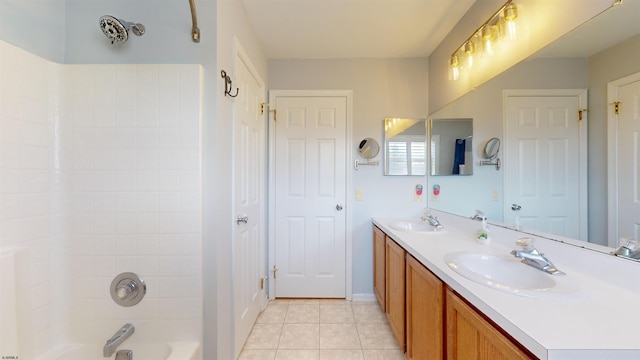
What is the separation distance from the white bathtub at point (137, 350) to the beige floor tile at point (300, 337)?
0.75m

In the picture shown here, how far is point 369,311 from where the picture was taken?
2.16 metres

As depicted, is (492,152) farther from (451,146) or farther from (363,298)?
(363,298)

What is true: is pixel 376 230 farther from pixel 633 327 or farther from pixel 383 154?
pixel 633 327

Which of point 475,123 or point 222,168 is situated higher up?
point 475,123

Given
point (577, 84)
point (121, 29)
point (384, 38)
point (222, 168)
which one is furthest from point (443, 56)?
point (121, 29)

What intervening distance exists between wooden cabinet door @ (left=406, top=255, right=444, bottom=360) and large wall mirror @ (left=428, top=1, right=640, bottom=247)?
591mm

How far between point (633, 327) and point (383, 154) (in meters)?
1.87

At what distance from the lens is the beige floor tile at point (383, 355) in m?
1.59

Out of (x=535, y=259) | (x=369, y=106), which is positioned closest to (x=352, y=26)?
(x=369, y=106)

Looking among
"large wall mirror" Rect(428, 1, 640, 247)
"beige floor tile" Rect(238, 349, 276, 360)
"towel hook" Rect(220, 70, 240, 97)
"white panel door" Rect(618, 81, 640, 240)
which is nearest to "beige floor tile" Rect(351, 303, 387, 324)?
"beige floor tile" Rect(238, 349, 276, 360)

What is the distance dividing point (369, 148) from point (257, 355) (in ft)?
6.34

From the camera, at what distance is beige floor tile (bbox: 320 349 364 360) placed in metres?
1.59

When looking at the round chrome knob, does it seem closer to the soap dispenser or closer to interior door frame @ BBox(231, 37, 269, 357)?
interior door frame @ BBox(231, 37, 269, 357)

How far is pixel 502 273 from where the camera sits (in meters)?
1.08
